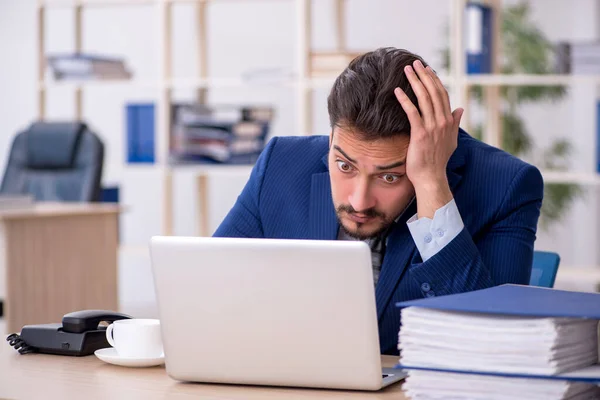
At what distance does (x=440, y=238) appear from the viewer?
5.42 feet

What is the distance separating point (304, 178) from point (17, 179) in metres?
2.75

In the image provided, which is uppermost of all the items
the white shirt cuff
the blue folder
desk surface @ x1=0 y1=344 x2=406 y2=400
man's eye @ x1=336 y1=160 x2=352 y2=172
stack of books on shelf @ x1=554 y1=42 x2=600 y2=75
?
stack of books on shelf @ x1=554 y1=42 x2=600 y2=75

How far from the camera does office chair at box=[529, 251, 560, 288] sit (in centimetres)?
198

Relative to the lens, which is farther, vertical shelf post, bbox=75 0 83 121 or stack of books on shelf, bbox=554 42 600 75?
vertical shelf post, bbox=75 0 83 121

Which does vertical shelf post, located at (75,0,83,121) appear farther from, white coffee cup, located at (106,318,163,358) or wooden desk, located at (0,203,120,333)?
white coffee cup, located at (106,318,163,358)

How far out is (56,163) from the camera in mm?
4316

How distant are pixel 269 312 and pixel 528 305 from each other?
0.33 metres

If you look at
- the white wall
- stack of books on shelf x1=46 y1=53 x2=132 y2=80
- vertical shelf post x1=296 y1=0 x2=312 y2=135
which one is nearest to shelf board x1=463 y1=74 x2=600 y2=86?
vertical shelf post x1=296 y1=0 x2=312 y2=135

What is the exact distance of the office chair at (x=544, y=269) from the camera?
6.50 ft

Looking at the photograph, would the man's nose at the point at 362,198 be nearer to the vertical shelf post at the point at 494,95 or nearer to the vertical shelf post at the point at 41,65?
the vertical shelf post at the point at 494,95

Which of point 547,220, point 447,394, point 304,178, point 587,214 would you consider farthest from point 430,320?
point 587,214

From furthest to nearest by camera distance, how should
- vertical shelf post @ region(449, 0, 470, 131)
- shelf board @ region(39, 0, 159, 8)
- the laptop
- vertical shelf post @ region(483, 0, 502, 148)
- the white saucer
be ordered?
shelf board @ region(39, 0, 159, 8) < vertical shelf post @ region(483, 0, 502, 148) < vertical shelf post @ region(449, 0, 470, 131) < the white saucer < the laptop

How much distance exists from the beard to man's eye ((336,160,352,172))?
0.06 metres

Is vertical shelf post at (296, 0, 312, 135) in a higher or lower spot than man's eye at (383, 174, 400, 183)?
higher
